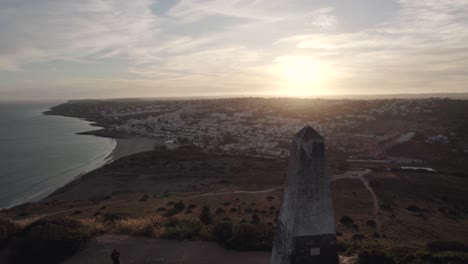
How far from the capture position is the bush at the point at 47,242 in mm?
15141

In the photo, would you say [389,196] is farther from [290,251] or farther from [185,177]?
[290,251]

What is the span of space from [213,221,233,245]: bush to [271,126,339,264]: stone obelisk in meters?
8.00

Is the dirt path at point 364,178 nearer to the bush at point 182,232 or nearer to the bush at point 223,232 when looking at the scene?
the bush at point 223,232

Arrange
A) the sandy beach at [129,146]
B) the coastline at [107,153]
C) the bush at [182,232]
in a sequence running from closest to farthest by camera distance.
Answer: the bush at [182,232] < the coastline at [107,153] < the sandy beach at [129,146]

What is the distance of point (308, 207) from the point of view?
9.04 meters

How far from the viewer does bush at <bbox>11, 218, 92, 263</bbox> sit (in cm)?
1514

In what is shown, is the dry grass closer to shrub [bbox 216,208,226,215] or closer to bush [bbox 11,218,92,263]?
bush [bbox 11,218,92,263]

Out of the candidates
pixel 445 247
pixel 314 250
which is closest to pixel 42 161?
pixel 445 247

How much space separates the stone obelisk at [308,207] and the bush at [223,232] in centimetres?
800

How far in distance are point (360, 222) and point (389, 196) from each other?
11.4 metres

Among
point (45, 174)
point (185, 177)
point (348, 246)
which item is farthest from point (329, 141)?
point (348, 246)

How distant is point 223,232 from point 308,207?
9006 mm

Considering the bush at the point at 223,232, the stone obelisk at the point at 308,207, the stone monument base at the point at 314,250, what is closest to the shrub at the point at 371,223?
the bush at the point at 223,232

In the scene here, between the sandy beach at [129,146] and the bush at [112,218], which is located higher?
the bush at [112,218]
